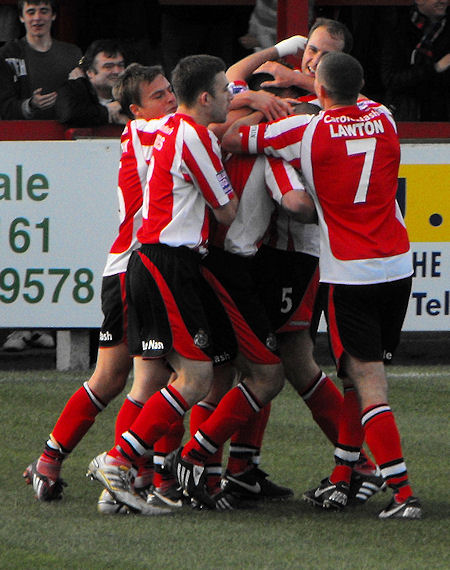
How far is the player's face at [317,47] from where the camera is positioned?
19.8 ft

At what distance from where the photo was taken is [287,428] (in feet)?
24.2

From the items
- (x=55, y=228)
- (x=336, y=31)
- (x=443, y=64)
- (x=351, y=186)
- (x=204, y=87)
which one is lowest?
(x=55, y=228)

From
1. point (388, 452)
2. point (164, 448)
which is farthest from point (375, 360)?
point (164, 448)

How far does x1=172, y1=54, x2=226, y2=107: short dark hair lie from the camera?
17.6 ft

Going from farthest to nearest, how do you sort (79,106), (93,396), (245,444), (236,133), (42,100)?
1. (42,100)
2. (79,106)
3. (245,444)
4. (93,396)
5. (236,133)

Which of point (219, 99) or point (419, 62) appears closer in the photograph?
point (219, 99)

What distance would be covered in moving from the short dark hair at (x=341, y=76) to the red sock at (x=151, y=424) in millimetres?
1357

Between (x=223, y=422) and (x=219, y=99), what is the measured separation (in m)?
1.32

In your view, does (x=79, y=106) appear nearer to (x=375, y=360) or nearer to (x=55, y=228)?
(x=55, y=228)

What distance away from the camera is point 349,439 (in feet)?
18.6

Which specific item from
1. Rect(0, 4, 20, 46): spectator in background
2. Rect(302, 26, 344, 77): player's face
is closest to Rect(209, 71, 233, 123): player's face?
Rect(302, 26, 344, 77): player's face

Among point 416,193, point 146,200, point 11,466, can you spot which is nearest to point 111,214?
point 416,193

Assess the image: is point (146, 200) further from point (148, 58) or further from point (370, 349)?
point (148, 58)

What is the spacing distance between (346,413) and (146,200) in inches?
48.8
